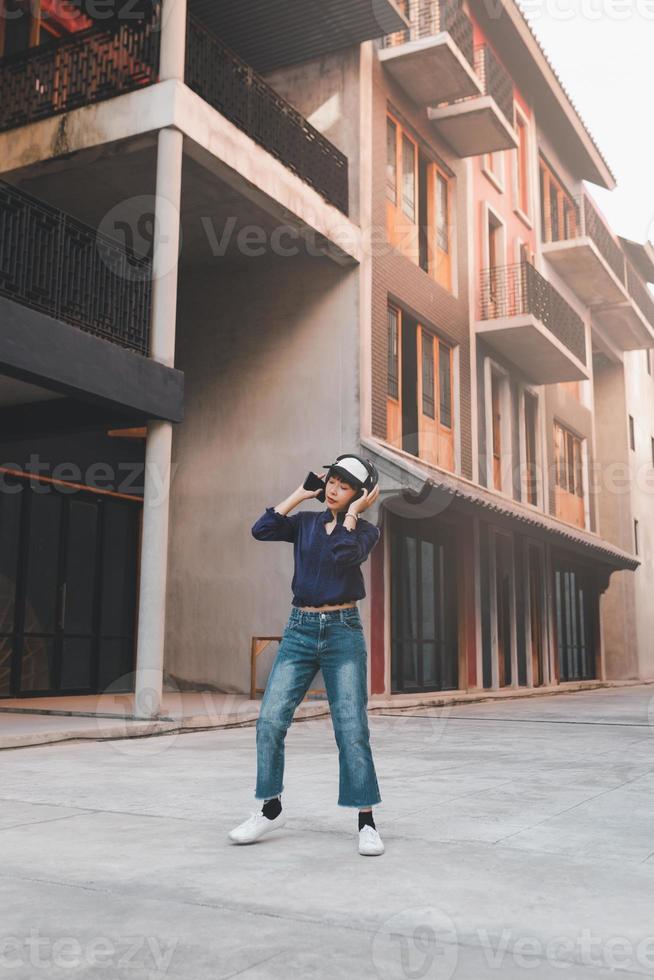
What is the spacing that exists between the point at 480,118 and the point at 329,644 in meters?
15.1

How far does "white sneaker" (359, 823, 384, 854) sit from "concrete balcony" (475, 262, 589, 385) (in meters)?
15.3

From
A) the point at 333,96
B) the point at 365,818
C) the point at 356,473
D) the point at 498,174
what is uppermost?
the point at 498,174

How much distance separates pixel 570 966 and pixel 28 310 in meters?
7.92

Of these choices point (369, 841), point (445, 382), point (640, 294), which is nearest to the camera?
point (369, 841)

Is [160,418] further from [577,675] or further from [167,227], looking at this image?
[577,675]

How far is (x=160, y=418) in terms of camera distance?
10719mm

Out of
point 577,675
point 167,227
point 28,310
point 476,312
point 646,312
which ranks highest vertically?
point 646,312

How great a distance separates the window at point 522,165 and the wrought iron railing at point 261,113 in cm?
898

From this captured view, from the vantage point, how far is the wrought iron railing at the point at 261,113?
12.6m

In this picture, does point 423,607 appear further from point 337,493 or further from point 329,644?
point 329,644

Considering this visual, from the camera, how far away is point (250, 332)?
50.4 ft

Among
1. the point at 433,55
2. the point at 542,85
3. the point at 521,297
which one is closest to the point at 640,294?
the point at 542,85

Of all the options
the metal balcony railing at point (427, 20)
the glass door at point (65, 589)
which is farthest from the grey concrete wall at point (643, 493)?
the glass door at point (65, 589)

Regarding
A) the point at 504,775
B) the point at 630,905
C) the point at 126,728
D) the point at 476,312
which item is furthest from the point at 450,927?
the point at 476,312
